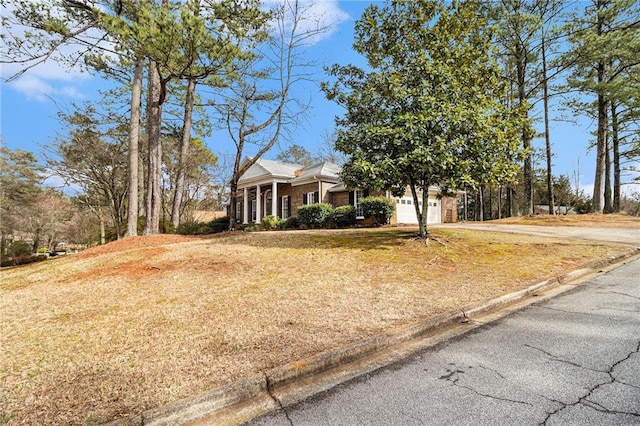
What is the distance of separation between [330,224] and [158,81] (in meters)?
10.5

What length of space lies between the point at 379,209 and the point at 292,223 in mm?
5422

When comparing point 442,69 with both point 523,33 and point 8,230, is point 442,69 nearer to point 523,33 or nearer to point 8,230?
point 523,33

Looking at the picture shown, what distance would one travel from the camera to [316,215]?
17.1 m

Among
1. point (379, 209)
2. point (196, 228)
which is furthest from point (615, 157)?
point (196, 228)

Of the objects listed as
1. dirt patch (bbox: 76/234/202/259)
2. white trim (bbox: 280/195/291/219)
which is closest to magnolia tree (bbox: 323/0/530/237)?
dirt patch (bbox: 76/234/202/259)

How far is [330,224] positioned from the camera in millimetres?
17328

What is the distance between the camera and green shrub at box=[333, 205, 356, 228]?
55.7ft

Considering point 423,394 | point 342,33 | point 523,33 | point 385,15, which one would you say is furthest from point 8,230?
point 523,33

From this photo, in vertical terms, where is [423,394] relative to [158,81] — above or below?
below

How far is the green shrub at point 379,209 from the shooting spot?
1599 centimetres

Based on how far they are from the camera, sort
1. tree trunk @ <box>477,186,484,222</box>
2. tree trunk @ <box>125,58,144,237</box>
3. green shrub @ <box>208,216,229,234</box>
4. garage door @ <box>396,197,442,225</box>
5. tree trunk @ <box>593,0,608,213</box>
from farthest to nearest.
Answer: tree trunk @ <box>477,186,484,222</box> < garage door @ <box>396,197,442,225</box> < tree trunk @ <box>593,0,608,213</box> < green shrub @ <box>208,216,229,234</box> < tree trunk @ <box>125,58,144,237</box>

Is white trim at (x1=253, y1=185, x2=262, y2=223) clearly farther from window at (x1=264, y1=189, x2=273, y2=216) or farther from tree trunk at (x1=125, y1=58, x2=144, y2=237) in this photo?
tree trunk at (x1=125, y1=58, x2=144, y2=237)

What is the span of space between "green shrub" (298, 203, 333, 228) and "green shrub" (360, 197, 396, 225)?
7.17ft

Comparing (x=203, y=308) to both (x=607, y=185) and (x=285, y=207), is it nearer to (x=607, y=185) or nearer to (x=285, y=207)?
(x=285, y=207)
